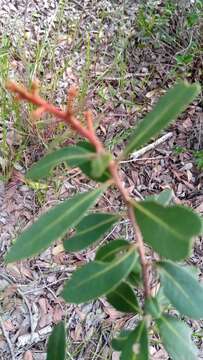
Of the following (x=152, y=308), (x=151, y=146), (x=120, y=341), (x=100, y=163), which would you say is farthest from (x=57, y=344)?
(x=151, y=146)

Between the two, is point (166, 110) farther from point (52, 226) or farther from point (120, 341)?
point (120, 341)

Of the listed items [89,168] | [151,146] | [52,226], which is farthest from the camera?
[151,146]

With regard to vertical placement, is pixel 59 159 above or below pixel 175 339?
above

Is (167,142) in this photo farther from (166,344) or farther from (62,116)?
(62,116)

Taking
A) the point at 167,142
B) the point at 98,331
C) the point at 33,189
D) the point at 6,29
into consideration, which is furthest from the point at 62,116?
the point at 6,29

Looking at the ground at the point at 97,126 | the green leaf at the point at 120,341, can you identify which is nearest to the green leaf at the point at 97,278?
the green leaf at the point at 120,341

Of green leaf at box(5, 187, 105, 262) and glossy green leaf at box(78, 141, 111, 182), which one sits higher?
glossy green leaf at box(78, 141, 111, 182)

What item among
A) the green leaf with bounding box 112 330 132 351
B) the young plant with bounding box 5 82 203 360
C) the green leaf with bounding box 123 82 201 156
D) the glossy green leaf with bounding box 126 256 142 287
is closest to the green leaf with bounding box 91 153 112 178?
the young plant with bounding box 5 82 203 360

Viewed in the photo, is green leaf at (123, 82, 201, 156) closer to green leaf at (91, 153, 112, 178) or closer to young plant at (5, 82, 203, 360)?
young plant at (5, 82, 203, 360)
